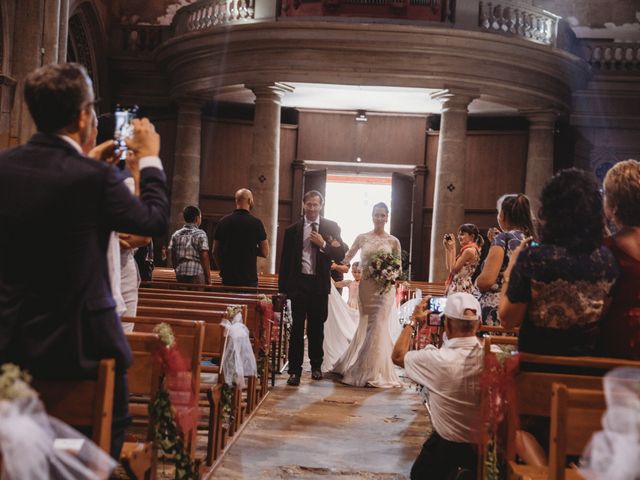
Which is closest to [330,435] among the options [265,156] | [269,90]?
[265,156]

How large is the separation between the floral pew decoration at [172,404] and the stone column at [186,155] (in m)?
13.6

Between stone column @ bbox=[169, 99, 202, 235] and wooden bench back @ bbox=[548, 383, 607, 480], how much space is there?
14815 mm

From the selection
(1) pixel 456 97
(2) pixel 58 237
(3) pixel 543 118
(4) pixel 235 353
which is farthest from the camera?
(3) pixel 543 118

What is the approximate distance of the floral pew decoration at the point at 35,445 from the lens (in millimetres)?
1957

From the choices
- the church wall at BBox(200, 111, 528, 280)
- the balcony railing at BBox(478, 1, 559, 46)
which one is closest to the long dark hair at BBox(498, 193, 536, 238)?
the balcony railing at BBox(478, 1, 559, 46)

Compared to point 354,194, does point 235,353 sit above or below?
below

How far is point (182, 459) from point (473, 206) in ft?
49.0

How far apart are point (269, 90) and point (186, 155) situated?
261 centimetres

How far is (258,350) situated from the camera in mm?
7250

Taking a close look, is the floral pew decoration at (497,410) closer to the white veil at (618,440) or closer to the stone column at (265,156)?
the white veil at (618,440)

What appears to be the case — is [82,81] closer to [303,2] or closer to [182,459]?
[182,459]

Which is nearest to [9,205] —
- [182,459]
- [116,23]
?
[182,459]

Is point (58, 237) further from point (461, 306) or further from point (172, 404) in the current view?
point (461, 306)

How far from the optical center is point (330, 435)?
242 inches
